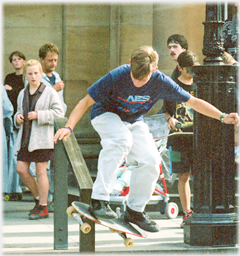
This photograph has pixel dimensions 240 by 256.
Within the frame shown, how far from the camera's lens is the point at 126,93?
4848 millimetres

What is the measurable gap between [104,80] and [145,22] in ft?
16.6

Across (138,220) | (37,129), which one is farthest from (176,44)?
(138,220)

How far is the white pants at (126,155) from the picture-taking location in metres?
4.82

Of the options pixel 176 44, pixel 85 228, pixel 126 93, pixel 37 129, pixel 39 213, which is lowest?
pixel 39 213

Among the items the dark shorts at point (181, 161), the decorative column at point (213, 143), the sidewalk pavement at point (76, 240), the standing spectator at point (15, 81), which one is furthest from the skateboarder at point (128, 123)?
the standing spectator at point (15, 81)

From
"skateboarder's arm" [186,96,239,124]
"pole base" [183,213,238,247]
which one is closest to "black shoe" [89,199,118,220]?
"skateboarder's arm" [186,96,239,124]

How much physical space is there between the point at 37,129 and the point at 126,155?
2.33 meters

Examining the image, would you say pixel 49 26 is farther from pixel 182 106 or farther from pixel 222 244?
pixel 222 244

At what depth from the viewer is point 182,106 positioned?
672 centimetres

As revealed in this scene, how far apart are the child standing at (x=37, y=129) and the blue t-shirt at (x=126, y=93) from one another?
2077mm

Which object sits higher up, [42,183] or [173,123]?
[173,123]

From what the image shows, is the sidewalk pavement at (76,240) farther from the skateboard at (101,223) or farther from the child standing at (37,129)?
the skateboard at (101,223)

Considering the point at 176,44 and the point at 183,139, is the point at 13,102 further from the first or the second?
the point at 183,139

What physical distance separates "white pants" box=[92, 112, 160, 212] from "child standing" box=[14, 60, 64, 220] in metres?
2.13
